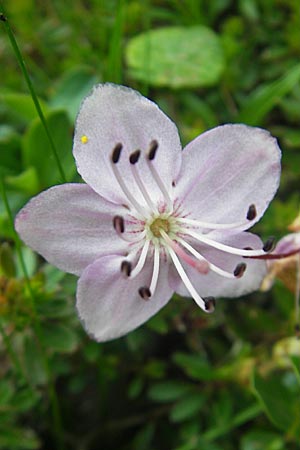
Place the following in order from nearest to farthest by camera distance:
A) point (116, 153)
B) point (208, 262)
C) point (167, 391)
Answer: point (116, 153), point (208, 262), point (167, 391)

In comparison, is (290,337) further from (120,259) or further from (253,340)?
(120,259)

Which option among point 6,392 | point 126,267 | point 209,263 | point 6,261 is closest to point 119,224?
point 126,267

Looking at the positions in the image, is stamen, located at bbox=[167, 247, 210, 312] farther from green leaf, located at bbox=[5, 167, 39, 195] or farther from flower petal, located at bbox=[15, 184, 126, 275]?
green leaf, located at bbox=[5, 167, 39, 195]

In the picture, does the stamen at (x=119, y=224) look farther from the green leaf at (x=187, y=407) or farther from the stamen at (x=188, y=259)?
the green leaf at (x=187, y=407)

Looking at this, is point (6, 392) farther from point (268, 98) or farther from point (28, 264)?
point (268, 98)

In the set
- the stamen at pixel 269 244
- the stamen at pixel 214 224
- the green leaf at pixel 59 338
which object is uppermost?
A: the stamen at pixel 214 224

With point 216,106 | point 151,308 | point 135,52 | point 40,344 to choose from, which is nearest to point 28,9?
point 135,52

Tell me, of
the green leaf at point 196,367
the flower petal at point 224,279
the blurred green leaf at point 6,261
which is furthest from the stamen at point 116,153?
the green leaf at point 196,367
